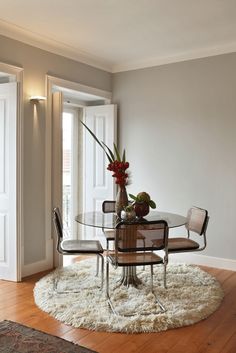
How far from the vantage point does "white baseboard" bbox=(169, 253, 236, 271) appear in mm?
4531

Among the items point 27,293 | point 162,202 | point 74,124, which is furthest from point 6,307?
point 74,124

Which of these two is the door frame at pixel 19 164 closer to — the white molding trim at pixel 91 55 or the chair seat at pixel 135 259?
the white molding trim at pixel 91 55

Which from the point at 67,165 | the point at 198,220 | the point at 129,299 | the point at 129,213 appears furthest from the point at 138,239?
the point at 67,165

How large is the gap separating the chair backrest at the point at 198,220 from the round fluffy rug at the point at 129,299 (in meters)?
0.57

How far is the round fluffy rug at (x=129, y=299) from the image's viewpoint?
2.90 metres

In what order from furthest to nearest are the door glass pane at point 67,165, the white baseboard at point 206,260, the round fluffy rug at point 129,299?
the door glass pane at point 67,165 → the white baseboard at point 206,260 → the round fluffy rug at point 129,299

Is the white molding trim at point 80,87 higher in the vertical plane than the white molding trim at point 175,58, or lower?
lower

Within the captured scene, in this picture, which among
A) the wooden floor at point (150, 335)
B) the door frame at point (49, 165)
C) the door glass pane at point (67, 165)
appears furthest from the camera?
the door glass pane at point (67, 165)

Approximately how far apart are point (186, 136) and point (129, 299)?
2.40 meters

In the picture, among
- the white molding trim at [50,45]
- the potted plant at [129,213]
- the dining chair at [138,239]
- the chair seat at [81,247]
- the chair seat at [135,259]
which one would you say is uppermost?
the white molding trim at [50,45]

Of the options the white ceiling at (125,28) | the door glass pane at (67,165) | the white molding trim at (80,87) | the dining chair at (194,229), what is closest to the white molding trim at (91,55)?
the white ceiling at (125,28)

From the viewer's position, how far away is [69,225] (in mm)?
5996

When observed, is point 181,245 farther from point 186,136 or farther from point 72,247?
point 186,136

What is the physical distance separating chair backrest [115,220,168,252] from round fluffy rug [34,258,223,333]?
527mm
